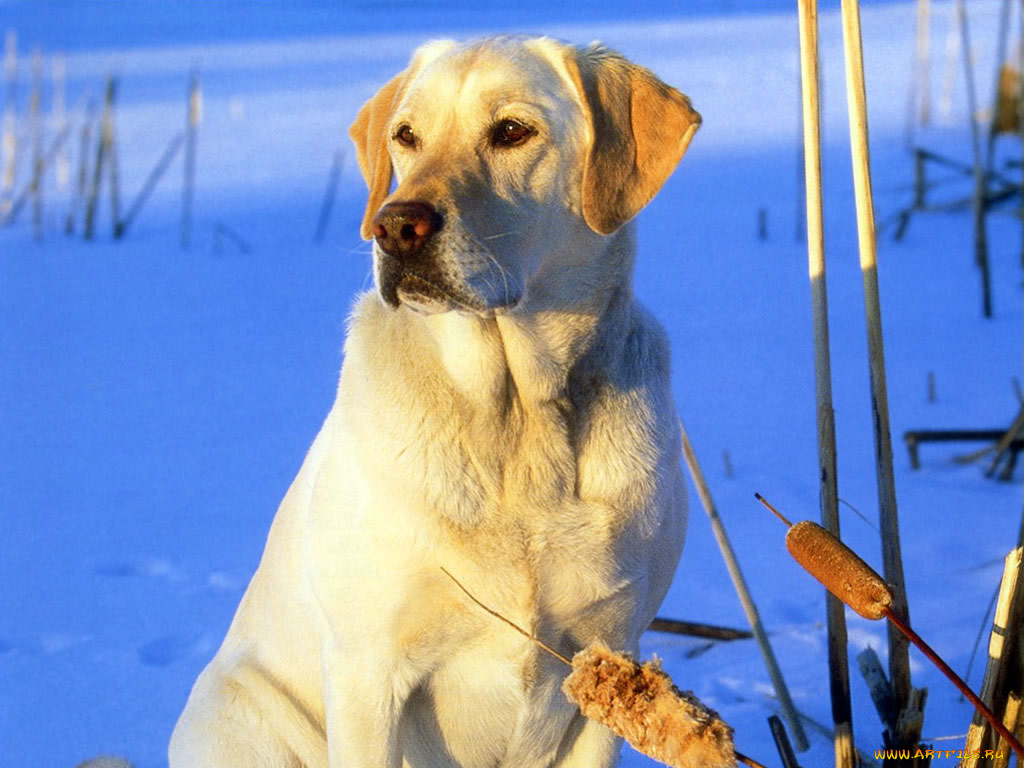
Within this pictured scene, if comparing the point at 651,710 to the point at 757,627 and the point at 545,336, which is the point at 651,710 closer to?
the point at 545,336

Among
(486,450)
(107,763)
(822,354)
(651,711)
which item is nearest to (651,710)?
(651,711)

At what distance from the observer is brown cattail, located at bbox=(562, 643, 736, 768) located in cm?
156

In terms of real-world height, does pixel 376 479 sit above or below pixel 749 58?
below

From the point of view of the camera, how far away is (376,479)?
84.4 inches

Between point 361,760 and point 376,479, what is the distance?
0.48 m

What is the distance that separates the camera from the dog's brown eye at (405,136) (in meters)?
2.34

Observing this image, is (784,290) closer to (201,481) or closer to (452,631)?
(201,481)

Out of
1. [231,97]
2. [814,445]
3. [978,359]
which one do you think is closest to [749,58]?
[231,97]

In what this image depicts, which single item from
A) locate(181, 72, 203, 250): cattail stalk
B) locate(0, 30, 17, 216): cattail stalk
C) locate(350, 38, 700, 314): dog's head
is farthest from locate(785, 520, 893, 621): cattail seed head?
locate(0, 30, 17, 216): cattail stalk

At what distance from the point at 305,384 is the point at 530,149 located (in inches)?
149

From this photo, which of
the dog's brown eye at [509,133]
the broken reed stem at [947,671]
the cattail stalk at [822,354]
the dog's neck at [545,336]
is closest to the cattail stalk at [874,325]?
the cattail stalk at [822,354]

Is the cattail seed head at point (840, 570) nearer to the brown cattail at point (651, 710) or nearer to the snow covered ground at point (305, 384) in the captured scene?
the brown cattail at point (651, 710)

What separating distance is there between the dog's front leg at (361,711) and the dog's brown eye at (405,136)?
929mm

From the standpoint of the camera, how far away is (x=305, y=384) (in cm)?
586
